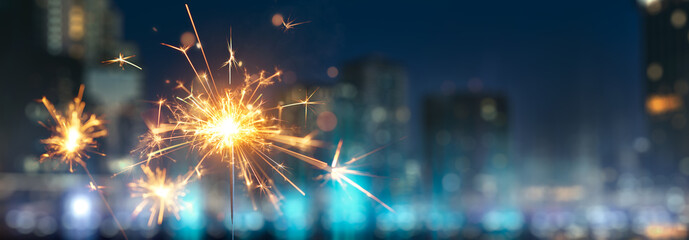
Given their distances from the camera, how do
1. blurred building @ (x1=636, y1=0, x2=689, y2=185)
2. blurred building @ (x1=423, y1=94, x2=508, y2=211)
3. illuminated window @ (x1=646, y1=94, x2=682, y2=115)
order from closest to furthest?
blurred building @ (x1=636, y1=0, x2=689, y2=185) < illuminated window @ (x1=646, y1=94, x2=682, y2=115) < blurred building @ (x1=423, y1=94, x2=508, y2=211)

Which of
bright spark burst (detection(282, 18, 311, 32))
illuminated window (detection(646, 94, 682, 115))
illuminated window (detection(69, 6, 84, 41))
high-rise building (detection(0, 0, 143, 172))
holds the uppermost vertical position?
illuminated window (detection(69, 6, 84, 41))

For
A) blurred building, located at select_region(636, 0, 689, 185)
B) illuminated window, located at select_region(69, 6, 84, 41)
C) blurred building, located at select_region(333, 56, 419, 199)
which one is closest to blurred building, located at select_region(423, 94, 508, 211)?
blurred building, located at select_region(333, 56, 419, 199)

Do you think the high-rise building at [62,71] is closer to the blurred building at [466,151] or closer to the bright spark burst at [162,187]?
the bright spark burst at [162,187]

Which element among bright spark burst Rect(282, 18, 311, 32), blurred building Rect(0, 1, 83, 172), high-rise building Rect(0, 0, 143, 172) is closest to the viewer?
bright spark burst Rect(282, 18, 311, 32)

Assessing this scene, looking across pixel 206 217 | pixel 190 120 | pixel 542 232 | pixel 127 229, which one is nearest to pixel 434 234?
pixel 542 232

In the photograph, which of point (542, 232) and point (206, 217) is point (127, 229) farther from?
point (542, 232)

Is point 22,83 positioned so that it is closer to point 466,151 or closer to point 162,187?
point 162,187

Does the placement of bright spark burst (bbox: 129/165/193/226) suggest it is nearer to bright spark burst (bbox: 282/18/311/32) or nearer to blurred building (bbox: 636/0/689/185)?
bright spark burst (bbox: 282/18/311/32)

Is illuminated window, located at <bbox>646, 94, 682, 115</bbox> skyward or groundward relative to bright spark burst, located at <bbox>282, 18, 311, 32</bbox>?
skyward
